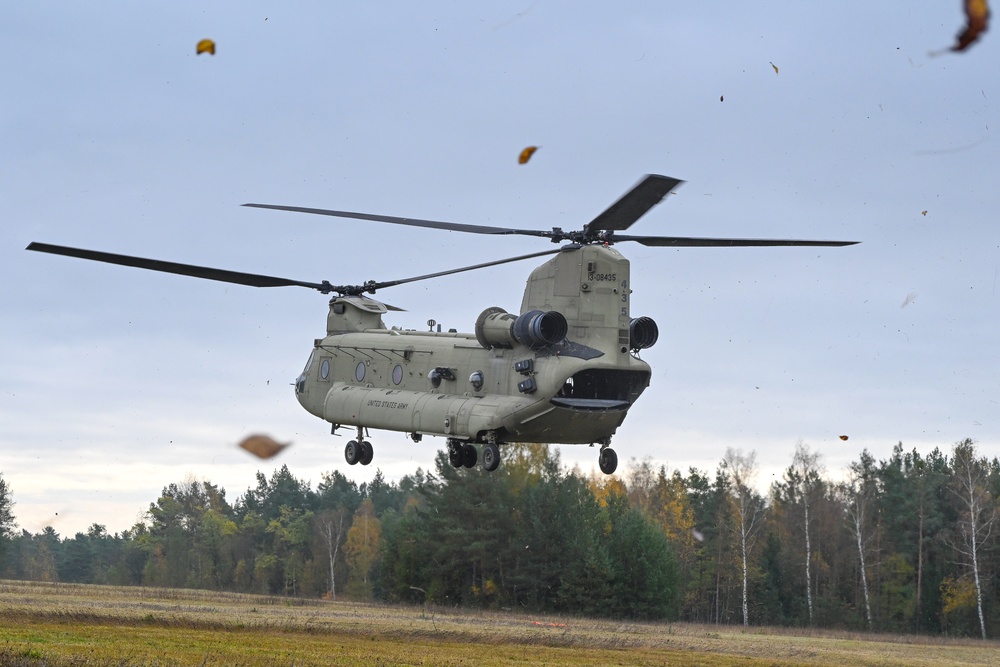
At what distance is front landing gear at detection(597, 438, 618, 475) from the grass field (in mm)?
6440

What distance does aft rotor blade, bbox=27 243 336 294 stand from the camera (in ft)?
96.2

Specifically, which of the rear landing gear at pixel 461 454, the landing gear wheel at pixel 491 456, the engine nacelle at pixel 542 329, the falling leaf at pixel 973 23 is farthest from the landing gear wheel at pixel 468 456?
the falling leaf at pixel 973 23

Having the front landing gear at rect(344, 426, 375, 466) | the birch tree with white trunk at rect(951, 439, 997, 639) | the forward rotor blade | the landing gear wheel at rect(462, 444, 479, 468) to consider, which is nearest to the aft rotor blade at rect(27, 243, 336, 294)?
the front landing gear at rect(344, 426, 375, 466)

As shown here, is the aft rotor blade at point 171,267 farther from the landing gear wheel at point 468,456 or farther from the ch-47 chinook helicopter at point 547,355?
the landing gear wheel at point 468,456

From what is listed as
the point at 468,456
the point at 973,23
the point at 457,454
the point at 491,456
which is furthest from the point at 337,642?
the point at 973,23

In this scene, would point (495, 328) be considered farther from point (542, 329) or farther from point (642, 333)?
point (642, 333)

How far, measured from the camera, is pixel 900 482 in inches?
3285

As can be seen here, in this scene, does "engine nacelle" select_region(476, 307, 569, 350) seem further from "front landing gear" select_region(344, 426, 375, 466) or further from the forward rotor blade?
"front landing gear" select_region(344, 426, 375, 466)

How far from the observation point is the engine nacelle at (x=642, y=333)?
2988cm

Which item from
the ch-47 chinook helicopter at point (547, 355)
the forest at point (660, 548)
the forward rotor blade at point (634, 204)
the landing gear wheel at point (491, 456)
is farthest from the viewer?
the forest at point (660, 548)

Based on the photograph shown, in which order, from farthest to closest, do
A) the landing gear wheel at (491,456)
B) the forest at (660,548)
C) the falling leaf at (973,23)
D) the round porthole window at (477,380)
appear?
the forest at (660,548)
the round porthole window at (477,380)
the landing gear wheel at (491,456)
the falling leaf at (973,23)

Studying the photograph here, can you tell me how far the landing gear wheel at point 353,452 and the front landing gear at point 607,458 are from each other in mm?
9169

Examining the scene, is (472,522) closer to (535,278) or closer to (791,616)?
(791,616)

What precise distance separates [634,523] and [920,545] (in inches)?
840
